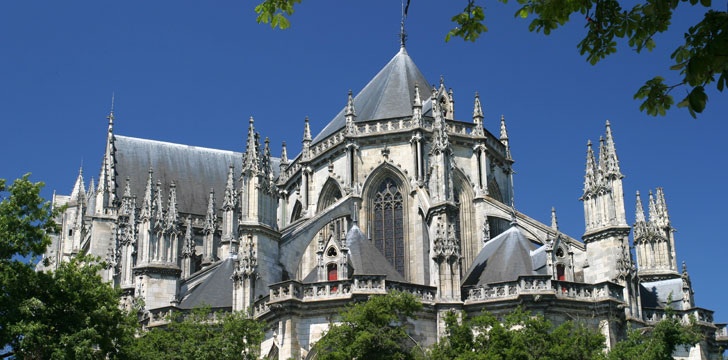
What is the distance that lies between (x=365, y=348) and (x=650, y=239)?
18.1 meters

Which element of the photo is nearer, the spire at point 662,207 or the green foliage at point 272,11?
the green foliage at point 272,11

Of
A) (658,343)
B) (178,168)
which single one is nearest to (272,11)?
(658,343)

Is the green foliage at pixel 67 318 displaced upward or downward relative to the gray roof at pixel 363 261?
downward

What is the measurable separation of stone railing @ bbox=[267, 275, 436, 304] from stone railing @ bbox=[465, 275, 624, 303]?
5.51 ft

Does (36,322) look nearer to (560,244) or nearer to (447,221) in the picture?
(447,221)

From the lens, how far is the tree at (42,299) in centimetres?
2233

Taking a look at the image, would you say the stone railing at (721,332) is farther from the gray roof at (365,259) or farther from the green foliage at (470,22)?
the green foliage at (470,22)

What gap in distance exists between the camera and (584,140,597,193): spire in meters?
32.8

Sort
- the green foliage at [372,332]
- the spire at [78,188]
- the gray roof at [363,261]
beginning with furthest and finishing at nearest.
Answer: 1. the spire at [78,188]
2. the gray roof at [363,261]
3. the green foliage at [372,332]

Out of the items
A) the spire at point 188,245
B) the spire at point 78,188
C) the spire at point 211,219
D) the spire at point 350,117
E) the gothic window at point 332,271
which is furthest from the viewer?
the spire at point 78,188

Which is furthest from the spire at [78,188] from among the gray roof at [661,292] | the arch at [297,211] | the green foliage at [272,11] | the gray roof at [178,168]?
the green foliage at [272,11]

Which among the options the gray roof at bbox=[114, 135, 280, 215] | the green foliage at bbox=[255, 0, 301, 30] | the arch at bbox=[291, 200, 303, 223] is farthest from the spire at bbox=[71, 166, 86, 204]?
the green foliage at bbox=[255, 0, 301, 30]

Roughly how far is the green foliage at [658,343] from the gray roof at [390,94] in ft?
53.2

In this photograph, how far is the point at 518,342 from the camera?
85.6 ft
